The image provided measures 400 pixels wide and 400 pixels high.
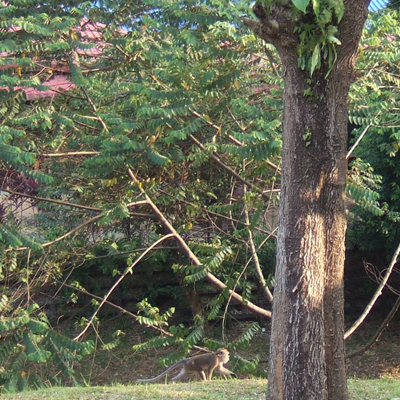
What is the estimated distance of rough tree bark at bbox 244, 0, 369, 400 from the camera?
4.50m

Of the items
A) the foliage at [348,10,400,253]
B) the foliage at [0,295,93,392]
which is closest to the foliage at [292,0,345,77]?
the foliage at [348,10,400,253]

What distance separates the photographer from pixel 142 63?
873 centimetres

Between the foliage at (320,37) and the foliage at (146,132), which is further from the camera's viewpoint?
the foliage at (146,132)

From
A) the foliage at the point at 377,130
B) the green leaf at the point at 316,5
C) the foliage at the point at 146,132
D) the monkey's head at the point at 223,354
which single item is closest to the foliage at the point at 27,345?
the foliage at the point at 146,132

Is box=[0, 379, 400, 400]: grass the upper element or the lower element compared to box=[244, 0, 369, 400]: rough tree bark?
lower

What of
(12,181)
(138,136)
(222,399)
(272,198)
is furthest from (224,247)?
(12,181)

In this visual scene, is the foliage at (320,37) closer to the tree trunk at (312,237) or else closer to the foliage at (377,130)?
the tree trunk at (312,237)

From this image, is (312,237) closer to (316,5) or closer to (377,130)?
(316,5)

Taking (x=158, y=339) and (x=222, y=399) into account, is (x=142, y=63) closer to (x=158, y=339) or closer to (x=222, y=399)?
(x=158, y=339)

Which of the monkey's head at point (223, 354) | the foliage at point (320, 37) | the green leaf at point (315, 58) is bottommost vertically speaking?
the monkey's head at point (223, 354)

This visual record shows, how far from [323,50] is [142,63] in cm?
481

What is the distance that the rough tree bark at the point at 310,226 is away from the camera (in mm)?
4496

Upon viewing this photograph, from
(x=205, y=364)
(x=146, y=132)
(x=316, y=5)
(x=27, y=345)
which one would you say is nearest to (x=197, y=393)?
(x=205, y=364)

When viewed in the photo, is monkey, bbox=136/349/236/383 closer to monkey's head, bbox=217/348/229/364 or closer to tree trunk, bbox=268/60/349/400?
monkey's head, bbox=217/348/229/364
